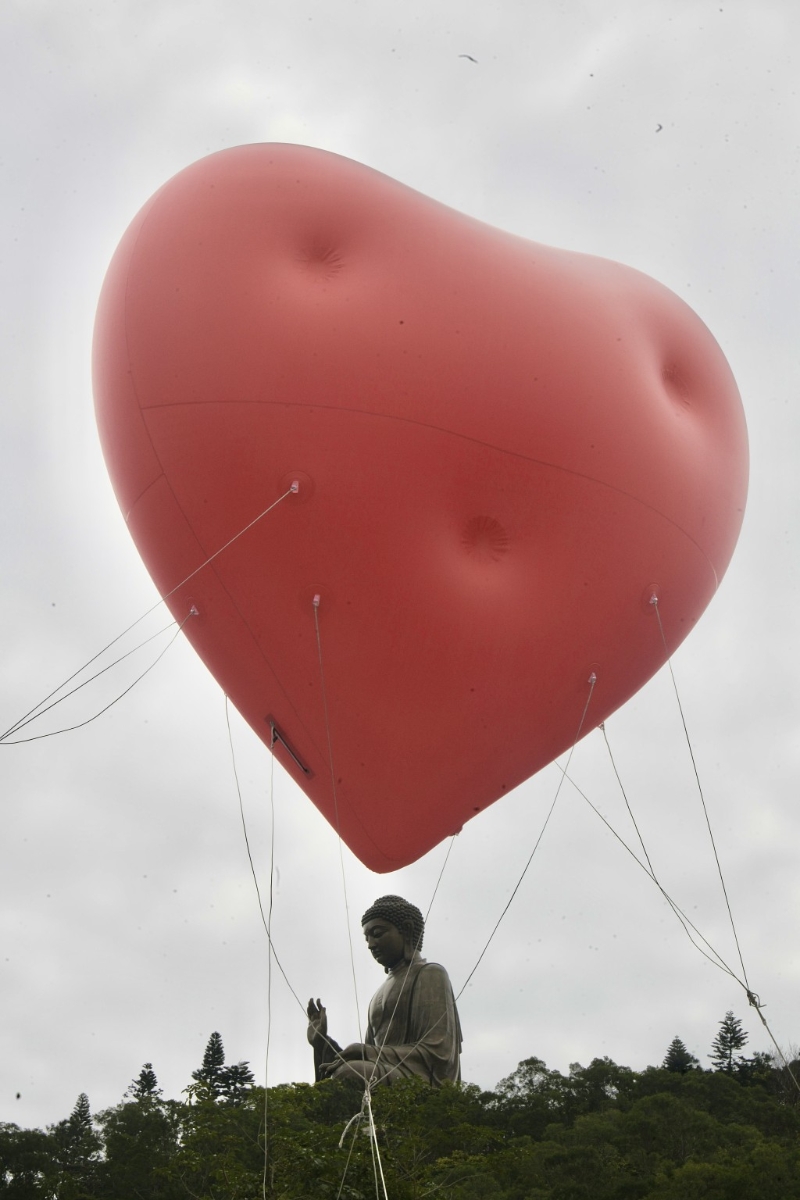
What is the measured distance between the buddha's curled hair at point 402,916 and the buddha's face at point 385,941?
0.03m

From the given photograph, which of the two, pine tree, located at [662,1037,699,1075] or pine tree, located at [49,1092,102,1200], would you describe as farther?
pine tree, located at [662,1037,699,1075]

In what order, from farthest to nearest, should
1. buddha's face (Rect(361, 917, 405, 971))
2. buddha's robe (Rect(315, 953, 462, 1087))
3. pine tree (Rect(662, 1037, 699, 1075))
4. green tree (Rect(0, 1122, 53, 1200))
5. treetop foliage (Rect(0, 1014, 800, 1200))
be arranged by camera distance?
pine tree (Rect(662, 1037, 699, 1075)) → green tree (Rect(0, 1122, 53, 1200)) → buddha's face (Rect(361, 917, 405, 971)) → buddha's robe (Rect(315, 953, 462, 1087)) → treetop foliage (Rect(0, 1014, 800, 1200))

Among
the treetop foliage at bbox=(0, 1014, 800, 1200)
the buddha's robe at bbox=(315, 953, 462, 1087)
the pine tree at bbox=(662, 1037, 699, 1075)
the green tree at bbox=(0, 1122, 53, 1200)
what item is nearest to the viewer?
the treetop foliage at bbox=(0, 1014, 800, 1200)

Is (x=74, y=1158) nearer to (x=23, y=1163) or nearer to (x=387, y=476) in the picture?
(x=23, y=1163)

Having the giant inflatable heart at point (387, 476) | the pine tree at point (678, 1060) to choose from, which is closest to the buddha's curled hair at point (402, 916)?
the giant inflatable heart at point (387, 476)

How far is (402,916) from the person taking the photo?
30.2 ft

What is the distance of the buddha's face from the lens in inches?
361

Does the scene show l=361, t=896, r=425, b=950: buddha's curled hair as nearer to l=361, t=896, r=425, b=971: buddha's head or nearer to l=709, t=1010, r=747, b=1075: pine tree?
l=361, t=896, r=425, b=971: buddha's head

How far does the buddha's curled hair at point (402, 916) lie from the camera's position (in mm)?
9203

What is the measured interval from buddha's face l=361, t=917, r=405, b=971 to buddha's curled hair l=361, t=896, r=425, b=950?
34mm

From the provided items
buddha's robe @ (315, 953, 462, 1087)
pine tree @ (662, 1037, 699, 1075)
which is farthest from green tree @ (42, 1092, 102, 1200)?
pine tree @ (662, 1037, 699, 1075)

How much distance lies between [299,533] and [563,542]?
1672 millimetres

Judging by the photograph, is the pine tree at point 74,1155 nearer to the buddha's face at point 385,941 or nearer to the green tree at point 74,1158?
the green tree at point 74,1158

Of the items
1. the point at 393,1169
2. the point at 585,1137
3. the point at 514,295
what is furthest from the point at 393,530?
the point at 585,1137
